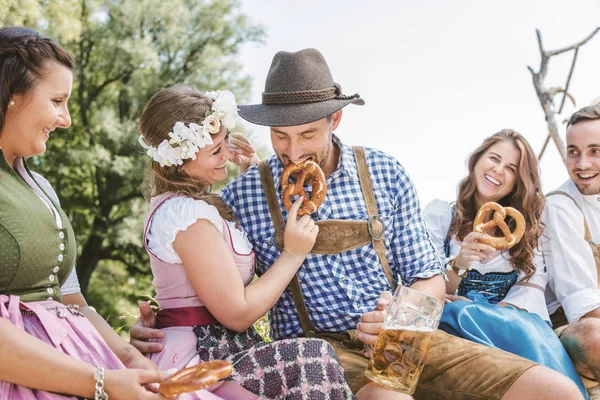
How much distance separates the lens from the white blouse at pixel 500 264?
3.17 meters

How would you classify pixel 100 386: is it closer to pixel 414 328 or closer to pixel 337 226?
pixel 414 328

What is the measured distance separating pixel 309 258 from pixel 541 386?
3.54ft

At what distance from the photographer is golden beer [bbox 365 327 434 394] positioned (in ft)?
7.01

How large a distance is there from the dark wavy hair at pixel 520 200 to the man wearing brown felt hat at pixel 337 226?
0.66 meters

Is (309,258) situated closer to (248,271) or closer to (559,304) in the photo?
(248,271)

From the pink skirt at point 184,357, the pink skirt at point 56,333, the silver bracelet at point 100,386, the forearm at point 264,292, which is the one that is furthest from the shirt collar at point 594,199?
the silver bracelet at point 100,386

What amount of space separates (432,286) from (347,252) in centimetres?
42

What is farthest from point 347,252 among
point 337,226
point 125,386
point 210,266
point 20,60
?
point 20,60

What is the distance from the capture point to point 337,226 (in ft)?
9.04

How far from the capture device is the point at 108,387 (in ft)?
5.68

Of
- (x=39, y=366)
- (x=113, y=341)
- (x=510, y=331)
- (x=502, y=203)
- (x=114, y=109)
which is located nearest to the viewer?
(x=39, y=366)

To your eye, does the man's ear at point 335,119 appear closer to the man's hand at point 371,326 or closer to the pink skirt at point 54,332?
the man's hand at point 371,326

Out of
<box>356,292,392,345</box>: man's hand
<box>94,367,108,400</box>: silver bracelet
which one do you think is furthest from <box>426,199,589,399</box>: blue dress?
<box>94,367,108,400</box>: silver bracelet

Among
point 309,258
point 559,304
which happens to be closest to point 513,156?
point 559,304
